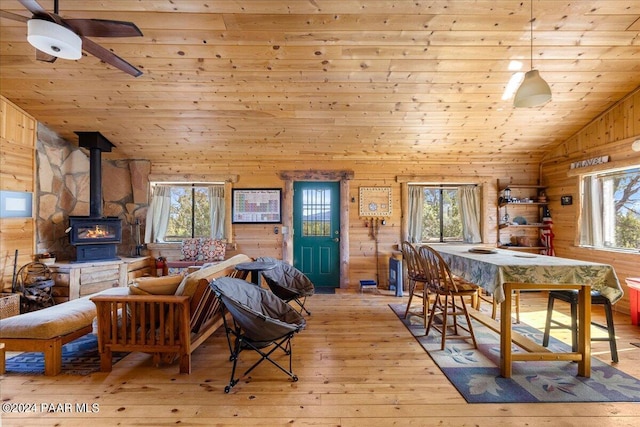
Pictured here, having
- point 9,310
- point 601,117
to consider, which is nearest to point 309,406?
point 9,310

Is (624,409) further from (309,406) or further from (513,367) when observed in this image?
(309,406)

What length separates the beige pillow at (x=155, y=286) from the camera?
8.37 ft

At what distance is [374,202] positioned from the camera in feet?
17.9

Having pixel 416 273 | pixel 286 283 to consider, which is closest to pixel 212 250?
pixel 286 283

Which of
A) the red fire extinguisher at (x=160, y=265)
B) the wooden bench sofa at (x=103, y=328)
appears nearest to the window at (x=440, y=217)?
the wooden bench sofa at (x=103, y=328)

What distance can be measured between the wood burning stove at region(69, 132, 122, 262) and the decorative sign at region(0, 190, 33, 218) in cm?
65

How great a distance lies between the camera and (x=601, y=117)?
4340 millimetres

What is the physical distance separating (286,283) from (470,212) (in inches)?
150

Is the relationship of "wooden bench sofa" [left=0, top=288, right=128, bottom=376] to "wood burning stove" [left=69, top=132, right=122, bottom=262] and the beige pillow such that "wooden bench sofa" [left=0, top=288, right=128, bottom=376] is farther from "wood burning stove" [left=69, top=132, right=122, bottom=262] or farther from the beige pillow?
"wood burning stove" [left=69, top=132, right=122, bottom=262]

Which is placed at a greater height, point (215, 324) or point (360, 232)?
point (360, 232)

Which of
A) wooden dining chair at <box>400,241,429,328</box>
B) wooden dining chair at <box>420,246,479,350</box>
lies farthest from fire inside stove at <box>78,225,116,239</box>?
wooden dining chair at <box>420,246,479,350</box>

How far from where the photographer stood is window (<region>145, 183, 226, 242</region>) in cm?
548

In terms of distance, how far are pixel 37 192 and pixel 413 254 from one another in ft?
18.1

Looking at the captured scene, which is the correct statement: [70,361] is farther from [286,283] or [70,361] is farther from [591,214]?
[591,214]
